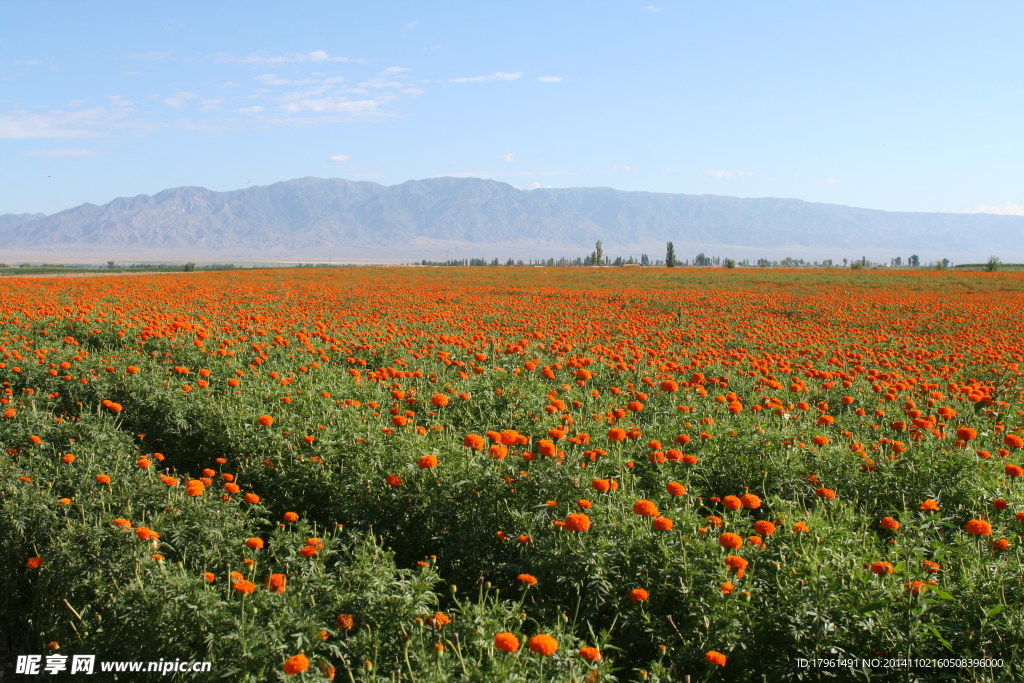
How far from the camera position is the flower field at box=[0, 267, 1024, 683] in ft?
10.1

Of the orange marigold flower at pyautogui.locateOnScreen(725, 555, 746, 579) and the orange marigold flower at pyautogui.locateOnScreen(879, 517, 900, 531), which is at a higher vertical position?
the orange marigold flower at pyautogui.locateOnScreen(879, 517, 900, 531)

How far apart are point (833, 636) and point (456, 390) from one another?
4.52 meters

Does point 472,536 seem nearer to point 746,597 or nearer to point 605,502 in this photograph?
point 605,502

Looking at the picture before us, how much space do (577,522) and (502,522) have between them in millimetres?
785

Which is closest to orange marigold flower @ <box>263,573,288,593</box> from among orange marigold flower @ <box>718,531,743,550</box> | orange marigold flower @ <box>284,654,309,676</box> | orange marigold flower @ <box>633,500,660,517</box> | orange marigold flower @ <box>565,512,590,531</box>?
orange marigold flower @ <box>284,654,309,676</box>

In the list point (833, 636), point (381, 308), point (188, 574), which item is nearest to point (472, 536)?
point (188, 574)

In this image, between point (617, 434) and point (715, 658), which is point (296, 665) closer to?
point (715, 658)

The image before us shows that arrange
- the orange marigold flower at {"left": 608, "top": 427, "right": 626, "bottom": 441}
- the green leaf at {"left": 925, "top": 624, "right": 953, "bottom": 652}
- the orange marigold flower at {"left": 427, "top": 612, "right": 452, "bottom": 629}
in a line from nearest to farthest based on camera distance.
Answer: the green leaf at {"left": 925, "top": 624, "right": 953, "bottom": 652} < the orange marigold flower at {"left": 427, "top": 612, "right": 452, "bottom": 629} < the orange marigold flower at {"left": 608, "top": 427, "right": 626, "bottom": 441}

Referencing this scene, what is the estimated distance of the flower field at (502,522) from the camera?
3.09 meters

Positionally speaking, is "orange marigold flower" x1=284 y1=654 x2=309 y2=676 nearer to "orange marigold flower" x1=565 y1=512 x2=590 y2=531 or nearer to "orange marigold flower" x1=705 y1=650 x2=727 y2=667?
"orange marigold flower" x1=565 y1=512 x2=590 y2=531

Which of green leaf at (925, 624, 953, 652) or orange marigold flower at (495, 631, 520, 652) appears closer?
orange marigold flower at (495, 631, 520, 652)

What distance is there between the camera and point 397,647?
10.3ft

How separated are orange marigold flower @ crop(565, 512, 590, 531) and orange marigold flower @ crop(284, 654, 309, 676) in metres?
1.46

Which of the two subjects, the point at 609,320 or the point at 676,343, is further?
the point at 609,320
